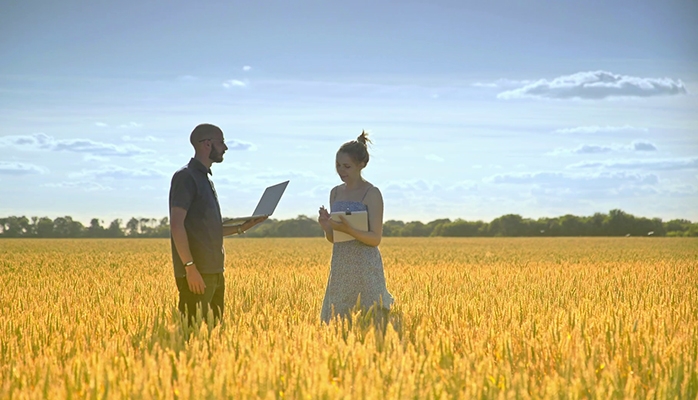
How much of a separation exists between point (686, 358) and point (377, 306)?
8.60ft

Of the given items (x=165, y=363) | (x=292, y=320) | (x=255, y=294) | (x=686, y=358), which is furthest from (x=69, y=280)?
(x=686, y=358)

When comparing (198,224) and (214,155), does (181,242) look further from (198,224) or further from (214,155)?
(214,155)

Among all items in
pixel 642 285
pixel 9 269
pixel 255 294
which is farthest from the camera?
pixel 9 269

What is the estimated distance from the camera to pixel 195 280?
525 cm

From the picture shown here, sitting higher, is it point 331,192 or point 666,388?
point 331,192

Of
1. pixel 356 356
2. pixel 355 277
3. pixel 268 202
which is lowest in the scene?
pixel 356 356

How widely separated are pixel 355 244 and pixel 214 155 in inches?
59.1

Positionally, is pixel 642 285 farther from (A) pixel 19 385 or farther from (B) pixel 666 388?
(A) pixel 19 385

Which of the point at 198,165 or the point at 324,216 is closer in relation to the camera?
the point at 198,165

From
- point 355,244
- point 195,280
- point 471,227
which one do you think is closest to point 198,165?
point 195,280

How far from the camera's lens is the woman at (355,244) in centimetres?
560

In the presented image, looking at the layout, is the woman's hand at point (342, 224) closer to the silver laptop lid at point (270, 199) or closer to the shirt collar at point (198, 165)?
the silver laptop lid at point (270, 199)

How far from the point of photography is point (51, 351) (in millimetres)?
4543

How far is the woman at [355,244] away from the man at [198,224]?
80 cm
